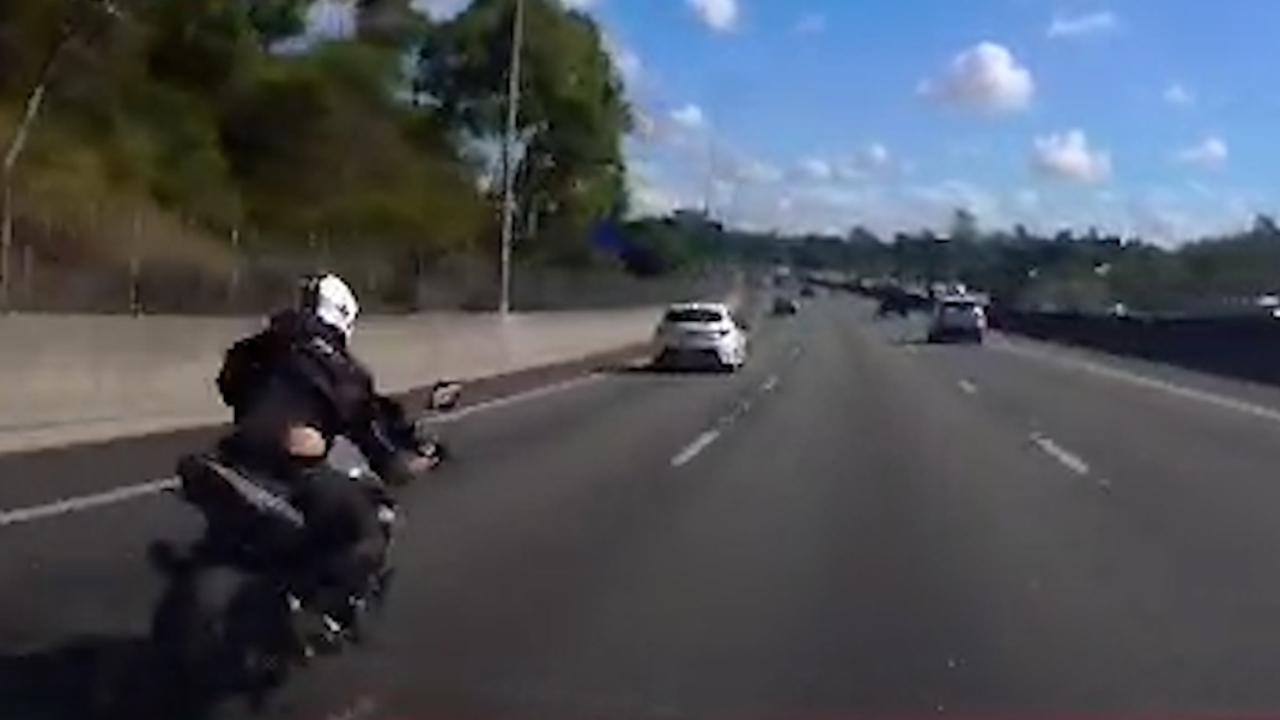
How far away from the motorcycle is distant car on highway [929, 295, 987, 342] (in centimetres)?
6942

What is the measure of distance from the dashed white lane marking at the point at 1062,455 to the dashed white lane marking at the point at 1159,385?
758 centimetres

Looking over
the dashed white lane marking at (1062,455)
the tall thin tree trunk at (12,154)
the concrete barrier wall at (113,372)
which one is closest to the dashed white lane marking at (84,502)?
the concrete barrier wall at (113,372)

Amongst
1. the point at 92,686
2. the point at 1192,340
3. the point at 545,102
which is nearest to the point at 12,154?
the point at 1192,340

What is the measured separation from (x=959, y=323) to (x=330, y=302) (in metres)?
69.7

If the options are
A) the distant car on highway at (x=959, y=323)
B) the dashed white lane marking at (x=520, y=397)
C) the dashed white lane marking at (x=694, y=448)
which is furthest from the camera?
the distant car on highway at (x=959, y=323)

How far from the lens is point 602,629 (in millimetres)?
12133

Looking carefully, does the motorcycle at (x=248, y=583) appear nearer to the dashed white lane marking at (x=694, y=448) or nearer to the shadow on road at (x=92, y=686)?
the shadow on road at (x=92, y=686)

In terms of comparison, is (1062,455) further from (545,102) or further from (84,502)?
(545,102)

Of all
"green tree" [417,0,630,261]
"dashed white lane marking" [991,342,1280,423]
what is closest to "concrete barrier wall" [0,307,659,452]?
"dashed white lane marking" [991,342,1280,423]

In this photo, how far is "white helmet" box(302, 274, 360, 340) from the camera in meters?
9.95

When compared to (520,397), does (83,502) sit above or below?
above

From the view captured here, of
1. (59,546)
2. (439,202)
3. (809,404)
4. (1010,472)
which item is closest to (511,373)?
(809,404)

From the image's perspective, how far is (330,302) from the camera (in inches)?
394

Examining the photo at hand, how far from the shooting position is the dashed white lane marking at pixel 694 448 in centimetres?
2402
